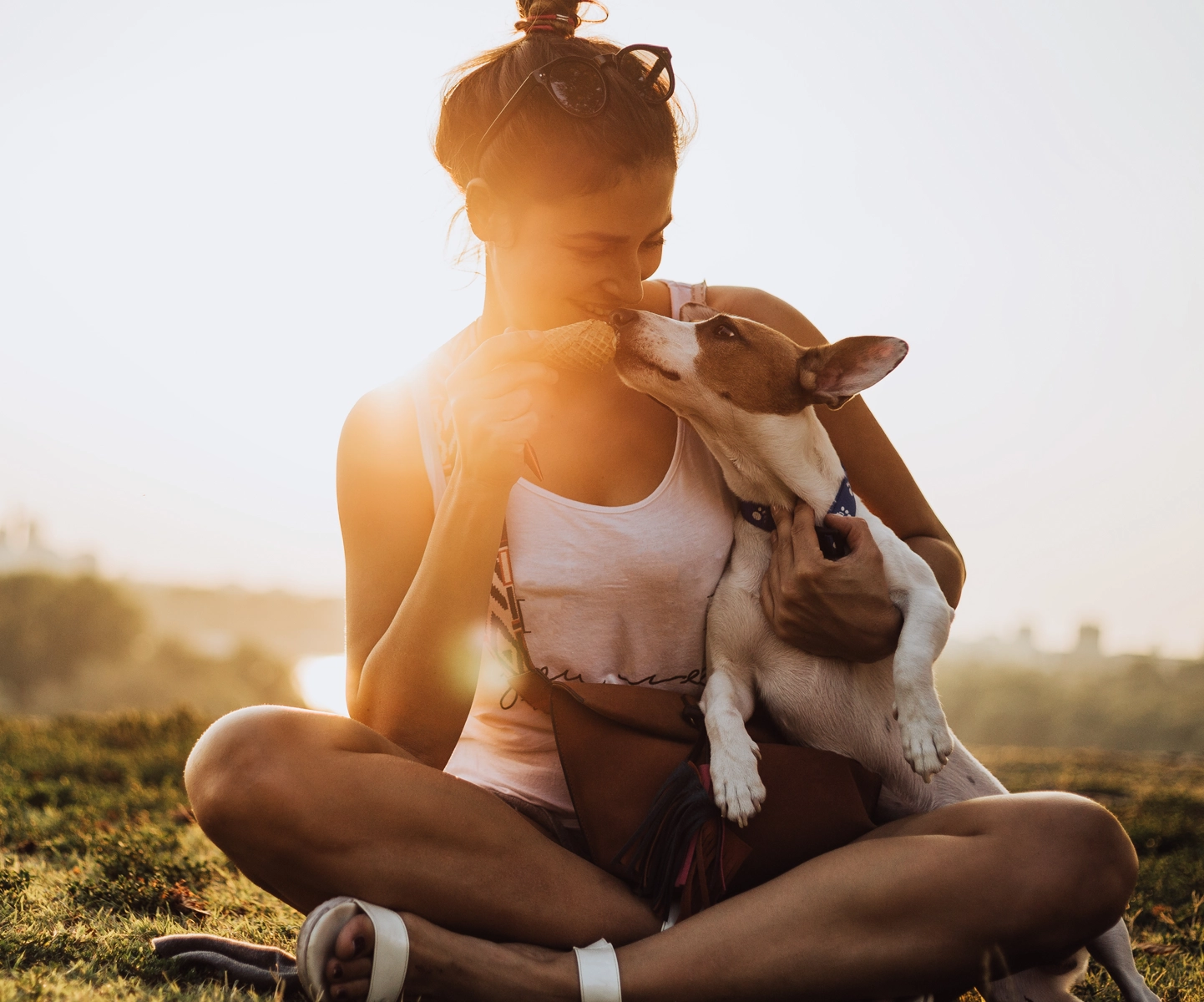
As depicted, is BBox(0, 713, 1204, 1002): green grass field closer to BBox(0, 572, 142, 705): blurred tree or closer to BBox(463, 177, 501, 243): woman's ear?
BBox(463, 177, 501, 243): woman's ear

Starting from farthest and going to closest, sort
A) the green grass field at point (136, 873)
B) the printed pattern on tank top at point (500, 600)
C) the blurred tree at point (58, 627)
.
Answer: the blurred tree at point (58, 627)
the printed pattern on tank top at point (500, 600)
the green grass field at point (136, 873)

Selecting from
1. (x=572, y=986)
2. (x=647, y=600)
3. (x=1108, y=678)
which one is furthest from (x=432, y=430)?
(x=1108, y=678)

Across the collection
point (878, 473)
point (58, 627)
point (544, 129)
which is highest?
point (544, 129)

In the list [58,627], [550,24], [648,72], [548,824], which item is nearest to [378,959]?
[548,824]

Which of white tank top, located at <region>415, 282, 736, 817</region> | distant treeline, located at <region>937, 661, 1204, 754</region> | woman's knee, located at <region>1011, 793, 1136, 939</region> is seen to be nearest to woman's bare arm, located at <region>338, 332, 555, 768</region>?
white tank top, located at <region>415, 282, 736, 817</region>

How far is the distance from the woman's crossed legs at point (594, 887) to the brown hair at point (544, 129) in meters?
1.33

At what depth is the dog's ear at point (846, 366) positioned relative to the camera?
8.45 feet

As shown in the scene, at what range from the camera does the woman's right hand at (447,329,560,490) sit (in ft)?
7.27

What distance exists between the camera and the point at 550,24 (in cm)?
270

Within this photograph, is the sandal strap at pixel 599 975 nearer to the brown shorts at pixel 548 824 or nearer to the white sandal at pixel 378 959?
the white sandal at pixel 378 959

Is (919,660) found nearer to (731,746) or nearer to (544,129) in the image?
(731,746)

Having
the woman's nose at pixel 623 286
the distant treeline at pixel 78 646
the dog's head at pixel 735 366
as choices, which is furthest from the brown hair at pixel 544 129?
the distant treeline at pixel 78 646

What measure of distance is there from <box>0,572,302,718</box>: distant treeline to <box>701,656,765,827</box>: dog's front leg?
21271mm

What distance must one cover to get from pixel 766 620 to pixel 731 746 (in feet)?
1.16
